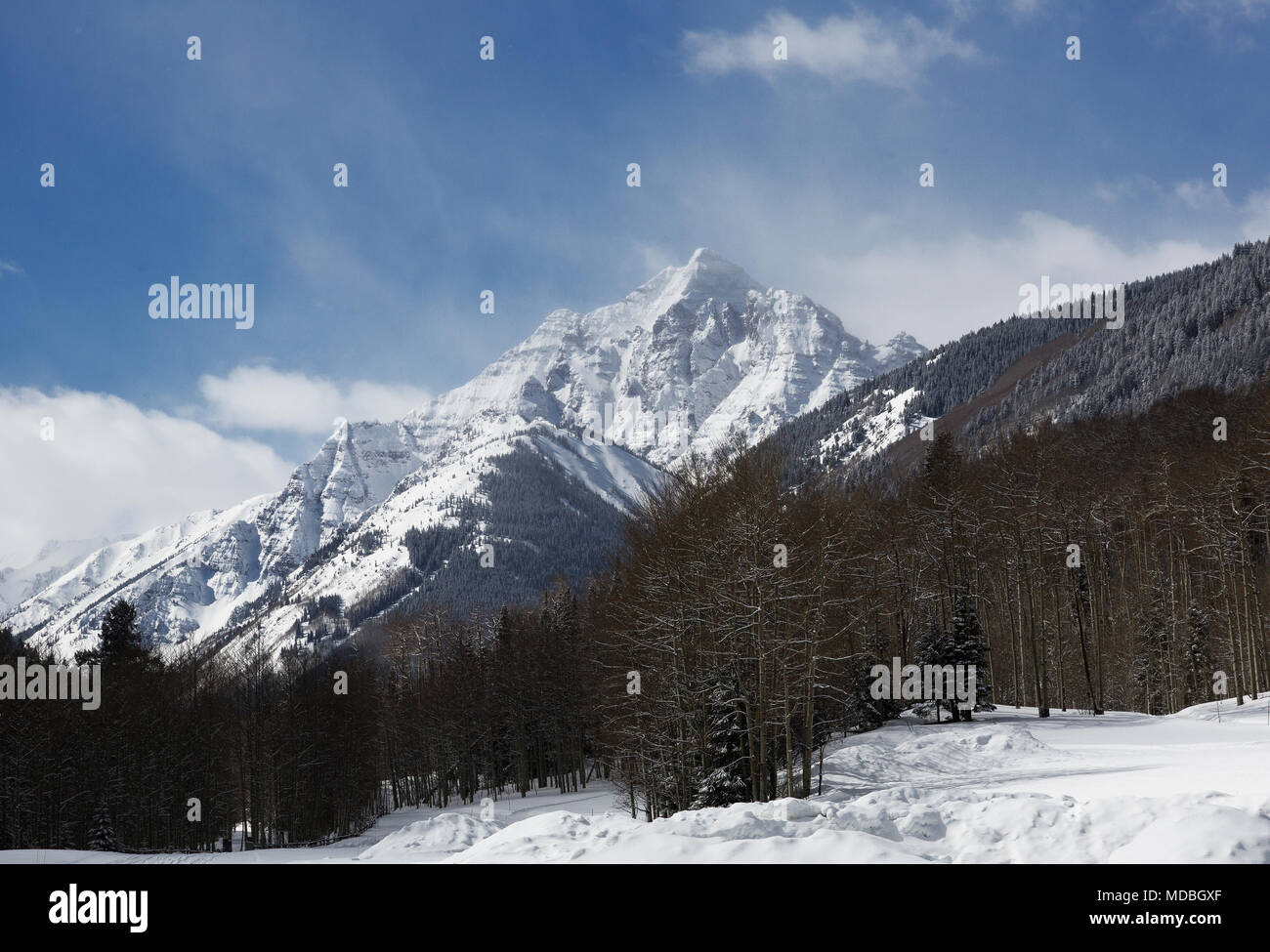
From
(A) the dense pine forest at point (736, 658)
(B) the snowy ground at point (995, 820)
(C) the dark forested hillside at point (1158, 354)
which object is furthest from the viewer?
(C) the dark forested hillside at point (1158, 354)

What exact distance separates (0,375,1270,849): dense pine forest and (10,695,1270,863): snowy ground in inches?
215

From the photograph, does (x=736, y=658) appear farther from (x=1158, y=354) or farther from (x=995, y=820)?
(x=1158, y=354)

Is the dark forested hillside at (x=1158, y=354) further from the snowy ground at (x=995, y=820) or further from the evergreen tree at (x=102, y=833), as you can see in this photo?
the snowy ground at (x=995, y=820)

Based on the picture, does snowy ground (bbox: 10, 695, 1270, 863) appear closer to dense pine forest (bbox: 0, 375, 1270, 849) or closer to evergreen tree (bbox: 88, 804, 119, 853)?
dense pine forest (bbox: 0, 375, 1270, 849)

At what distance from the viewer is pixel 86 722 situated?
38.1m

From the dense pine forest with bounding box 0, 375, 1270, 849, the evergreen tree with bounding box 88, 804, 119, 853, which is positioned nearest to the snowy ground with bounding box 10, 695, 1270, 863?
the dense pine forest with bounding box 0, 375, 1270, 849

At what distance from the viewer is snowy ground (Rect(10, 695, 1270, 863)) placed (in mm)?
8594

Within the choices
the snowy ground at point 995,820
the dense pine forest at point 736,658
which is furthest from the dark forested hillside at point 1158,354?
the snowy ground at point 995,820

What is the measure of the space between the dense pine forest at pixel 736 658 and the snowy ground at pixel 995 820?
547 centimetres

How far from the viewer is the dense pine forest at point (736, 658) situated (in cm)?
2270

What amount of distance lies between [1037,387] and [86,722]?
19204 centimetres

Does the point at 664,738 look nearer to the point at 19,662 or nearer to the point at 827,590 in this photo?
the point at 827,590

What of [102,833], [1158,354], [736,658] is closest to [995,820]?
[736,658]
